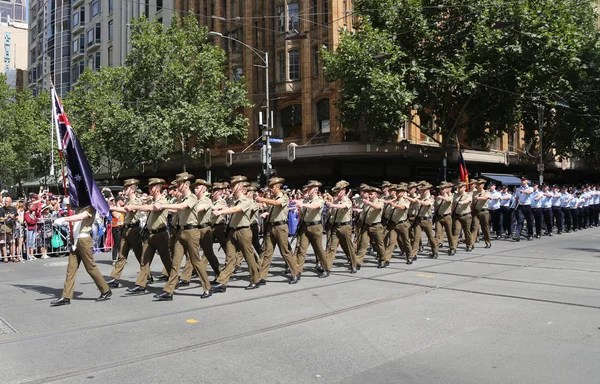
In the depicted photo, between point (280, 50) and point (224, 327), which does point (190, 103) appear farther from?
point (224, 327)

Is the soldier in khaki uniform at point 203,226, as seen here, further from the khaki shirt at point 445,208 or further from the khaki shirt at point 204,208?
the khaki shirt at point 445,208

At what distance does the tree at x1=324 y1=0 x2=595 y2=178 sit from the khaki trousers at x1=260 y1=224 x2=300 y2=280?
648 inches

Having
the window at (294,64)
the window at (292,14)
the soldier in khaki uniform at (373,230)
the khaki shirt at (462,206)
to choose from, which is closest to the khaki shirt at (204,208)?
A: the soldier in khaki uniform at (373,230)

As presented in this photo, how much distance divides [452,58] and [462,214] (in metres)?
14.8

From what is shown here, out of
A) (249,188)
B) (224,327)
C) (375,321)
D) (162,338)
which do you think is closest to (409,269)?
(249,188)

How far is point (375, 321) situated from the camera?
6.78 meters

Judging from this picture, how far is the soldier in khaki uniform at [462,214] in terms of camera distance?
14312 mm

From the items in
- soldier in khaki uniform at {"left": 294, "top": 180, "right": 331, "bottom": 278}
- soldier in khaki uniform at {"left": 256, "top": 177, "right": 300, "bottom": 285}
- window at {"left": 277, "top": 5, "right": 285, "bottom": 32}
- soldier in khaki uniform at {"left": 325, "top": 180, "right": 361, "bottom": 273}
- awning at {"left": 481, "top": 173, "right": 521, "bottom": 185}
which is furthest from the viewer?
awning at {"left": 481, "top": 173, "right": 521, "bottom": 185}

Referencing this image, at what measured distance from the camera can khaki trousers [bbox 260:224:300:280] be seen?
9695 millimetres

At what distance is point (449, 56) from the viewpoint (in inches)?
1073

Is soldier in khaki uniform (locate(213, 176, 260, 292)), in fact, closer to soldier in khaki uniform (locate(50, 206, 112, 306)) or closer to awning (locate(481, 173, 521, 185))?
soldier in khaki uniform (locate(50, 206, 112, 306))

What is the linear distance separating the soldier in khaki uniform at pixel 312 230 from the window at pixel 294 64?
23.5 m

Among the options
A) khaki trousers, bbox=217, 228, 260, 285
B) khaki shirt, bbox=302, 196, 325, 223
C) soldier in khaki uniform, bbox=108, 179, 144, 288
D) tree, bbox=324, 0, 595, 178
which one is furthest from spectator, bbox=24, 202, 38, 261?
tree, bbox=324, 0, 595, 178

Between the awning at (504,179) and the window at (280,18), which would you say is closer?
the window at (280,18)
